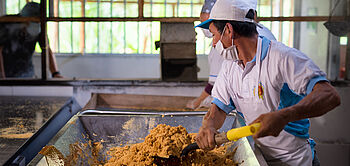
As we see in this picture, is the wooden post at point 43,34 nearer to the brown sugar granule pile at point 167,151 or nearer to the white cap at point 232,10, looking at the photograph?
the brown sugar granule pile at point 167,151

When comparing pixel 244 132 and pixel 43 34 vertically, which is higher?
pixel 43 34

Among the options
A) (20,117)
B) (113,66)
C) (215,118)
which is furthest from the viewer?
(113,66)

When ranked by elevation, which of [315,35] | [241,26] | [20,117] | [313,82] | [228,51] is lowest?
[20,117]

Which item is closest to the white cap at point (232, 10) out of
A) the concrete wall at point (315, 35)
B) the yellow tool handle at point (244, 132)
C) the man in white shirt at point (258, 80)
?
the man in white shirt at point (258, 80)

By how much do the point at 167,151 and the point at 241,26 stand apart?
642 millimetres

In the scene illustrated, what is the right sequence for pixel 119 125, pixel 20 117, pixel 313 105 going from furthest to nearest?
1. pixel 20 117
2. pixel 119 125
3. pixel 313 105

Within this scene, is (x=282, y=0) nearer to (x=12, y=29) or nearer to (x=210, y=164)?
(x=12, y=29)

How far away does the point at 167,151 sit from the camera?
1439 mm

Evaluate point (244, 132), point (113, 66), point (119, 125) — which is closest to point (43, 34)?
point (119, 125)

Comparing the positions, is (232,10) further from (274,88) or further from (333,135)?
(333,135)

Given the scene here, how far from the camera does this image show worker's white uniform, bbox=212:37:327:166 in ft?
4.22

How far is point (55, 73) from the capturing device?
367 cm

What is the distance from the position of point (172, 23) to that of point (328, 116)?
5.56ft

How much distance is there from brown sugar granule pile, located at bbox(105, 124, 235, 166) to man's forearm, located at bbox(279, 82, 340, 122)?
483mm
